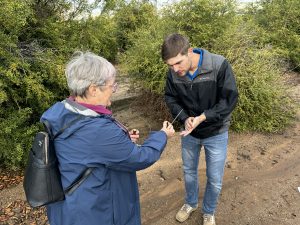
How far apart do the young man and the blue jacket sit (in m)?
0.77

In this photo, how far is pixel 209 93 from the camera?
2.90 metres

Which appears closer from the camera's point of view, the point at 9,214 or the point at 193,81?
the point at 193,81

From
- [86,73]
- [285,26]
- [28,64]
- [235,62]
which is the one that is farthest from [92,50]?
[285,26]

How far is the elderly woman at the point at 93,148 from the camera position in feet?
6.24

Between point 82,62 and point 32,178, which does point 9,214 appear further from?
point 82,62

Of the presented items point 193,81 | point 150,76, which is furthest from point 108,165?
point 150,76

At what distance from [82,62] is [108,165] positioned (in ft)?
2.08

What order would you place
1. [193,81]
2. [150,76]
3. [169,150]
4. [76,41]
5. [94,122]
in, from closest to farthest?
[94,122] → [193,81] → [169,150] → [76,41] → [150,76]

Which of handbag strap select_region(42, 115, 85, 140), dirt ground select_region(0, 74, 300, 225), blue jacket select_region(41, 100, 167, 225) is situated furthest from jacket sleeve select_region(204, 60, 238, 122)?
dirt ground select_region(0, 74, 300, 225)

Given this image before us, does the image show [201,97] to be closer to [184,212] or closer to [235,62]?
[184,212]

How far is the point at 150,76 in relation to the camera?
6430 millimetres

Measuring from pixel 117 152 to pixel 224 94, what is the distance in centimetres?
133

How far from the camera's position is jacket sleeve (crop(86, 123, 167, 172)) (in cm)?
189

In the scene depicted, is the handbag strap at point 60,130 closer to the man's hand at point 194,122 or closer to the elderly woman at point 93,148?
the elderly woman at point 93,148
